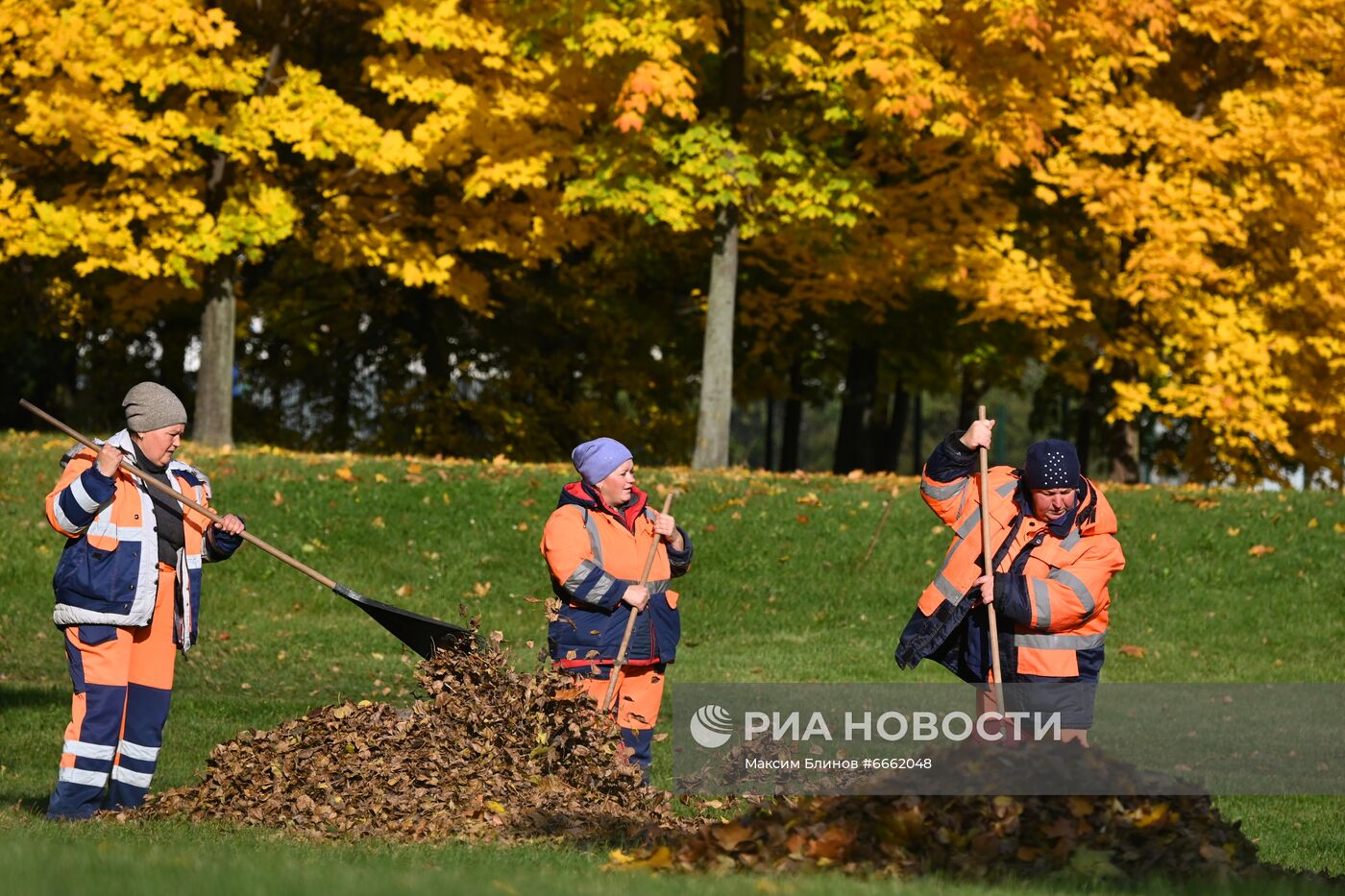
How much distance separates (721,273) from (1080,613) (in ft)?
43.5

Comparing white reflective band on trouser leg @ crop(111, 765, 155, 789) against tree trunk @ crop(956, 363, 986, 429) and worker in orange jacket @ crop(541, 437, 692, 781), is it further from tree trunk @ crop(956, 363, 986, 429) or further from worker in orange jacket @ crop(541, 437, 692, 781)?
tree trunk @ crop(956, 363, 986, 429)

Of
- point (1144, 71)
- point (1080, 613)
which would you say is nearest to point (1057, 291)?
point (1144, 71)

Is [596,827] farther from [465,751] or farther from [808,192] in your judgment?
[808,192]

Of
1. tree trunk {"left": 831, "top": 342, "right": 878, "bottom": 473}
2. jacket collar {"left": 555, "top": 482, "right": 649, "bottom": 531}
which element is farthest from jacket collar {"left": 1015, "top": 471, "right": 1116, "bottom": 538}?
tree trunk {"left": 831, "top": 342, "right": 878, "bottom": 473}

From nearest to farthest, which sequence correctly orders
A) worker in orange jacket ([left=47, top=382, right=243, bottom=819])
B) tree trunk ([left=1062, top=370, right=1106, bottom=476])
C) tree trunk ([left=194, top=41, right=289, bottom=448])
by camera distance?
worker in orange jacket ([left=47, top=382, right=243, bottom=819]) → tree trunk ([left=194, top=41, right=289, bottom=448]) → tree trunk ([left=1062, top=370, right=1106, bottom=476])

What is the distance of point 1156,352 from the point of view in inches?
853

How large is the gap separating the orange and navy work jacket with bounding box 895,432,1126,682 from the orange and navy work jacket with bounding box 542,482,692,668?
1.18m

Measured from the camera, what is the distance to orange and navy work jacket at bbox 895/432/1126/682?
7281 mm

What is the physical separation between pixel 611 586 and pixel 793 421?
85.1 ft

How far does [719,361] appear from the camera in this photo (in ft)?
65.9

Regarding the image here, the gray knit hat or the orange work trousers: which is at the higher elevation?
the gray knit hat

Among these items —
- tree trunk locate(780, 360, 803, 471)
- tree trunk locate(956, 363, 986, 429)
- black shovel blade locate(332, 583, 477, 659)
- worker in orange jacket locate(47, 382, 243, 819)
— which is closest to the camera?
worker in orange jacket locate(47, 382, 243, 819)

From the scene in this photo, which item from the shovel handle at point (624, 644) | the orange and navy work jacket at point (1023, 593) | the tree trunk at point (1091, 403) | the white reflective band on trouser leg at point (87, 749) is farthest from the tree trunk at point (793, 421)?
the white reflective band on trouser leg at point (87, 749)

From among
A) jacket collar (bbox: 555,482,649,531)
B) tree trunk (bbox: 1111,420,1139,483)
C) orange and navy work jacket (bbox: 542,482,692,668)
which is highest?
tree trunk (bbox: 1111,420,1139,483)
